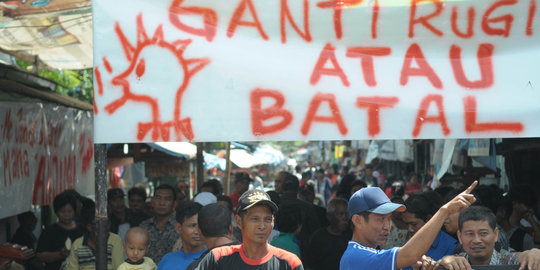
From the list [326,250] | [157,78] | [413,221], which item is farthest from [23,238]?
[413,221]

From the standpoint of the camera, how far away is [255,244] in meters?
3.40

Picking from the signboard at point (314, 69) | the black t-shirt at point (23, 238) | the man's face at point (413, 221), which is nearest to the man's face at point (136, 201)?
the black t-shirt at point (23, 238)

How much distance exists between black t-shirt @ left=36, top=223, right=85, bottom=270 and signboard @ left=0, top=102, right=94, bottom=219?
493 mm

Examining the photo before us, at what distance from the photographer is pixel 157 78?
4164 mm

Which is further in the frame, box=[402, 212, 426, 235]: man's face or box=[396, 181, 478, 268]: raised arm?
box=[402, 212, 426, 235]: man's face

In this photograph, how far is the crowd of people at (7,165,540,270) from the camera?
333cm

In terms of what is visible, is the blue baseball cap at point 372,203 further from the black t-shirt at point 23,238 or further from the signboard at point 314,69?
the black t-shirt at point 23,238

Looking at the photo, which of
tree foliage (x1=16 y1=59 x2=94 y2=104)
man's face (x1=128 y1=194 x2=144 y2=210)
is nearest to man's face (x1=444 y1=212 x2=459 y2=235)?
man's face (x1=128 y1=194 x2=144 y2=210)

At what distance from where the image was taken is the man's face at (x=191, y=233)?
4.51m

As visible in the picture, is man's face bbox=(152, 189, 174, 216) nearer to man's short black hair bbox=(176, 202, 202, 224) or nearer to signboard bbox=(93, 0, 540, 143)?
man's short black hair bbox=(176, 202, 202, 224)

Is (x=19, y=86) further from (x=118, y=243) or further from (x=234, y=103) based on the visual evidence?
(x=234, y=103)

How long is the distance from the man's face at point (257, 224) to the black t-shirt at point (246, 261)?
0.30 ft

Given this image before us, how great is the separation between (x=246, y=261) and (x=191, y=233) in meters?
1.24

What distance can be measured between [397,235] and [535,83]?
7.97 ft
